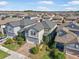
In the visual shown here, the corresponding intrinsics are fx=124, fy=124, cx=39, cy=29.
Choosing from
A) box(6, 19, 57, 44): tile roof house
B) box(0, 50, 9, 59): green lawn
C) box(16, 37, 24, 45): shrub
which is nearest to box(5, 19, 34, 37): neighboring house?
box(6, 19, 57, 44): tile roof house

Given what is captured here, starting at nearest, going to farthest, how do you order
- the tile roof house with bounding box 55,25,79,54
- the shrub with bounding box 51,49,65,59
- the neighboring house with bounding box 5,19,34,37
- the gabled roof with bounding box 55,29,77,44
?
1. the shrub with bounding box 51,49,65,59
2. the tile roof house with bounding box 55,25,79,54
3. the gabled roof with bounding box 55,29,77,44
4. the neighboring house with bounding box 5,19,34,37

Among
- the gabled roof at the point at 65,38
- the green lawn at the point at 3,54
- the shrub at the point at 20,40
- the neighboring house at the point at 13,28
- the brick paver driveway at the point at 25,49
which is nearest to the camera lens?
the green lawn at the point at 3,54

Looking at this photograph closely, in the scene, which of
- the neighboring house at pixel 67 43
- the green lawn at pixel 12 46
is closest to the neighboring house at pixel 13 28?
the green lawn at pixel 12 46

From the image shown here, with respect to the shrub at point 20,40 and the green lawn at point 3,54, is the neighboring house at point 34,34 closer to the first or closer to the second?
the shrub at point 20,40

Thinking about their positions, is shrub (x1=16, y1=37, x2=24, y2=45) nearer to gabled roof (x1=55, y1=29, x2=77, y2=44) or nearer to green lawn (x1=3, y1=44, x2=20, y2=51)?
green lawn (x1=3, y1=44, x2=20, y2=51)

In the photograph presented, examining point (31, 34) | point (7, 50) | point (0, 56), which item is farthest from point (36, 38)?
point (0, 56)

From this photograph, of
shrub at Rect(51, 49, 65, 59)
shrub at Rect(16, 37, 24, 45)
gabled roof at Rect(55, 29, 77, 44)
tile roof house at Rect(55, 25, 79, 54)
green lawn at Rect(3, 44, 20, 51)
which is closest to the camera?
shrub at Rect(51, 49, 65, 59)

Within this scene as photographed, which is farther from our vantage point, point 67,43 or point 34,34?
point 34,34

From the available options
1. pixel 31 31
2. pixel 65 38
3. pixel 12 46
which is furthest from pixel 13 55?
pixel 65 38

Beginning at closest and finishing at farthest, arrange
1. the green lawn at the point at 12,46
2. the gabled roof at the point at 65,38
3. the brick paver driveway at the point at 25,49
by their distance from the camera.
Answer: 1. the brick paver driveway at the point at 25,49
2. the gabled roof at the point at 65,38
3. the green lawn at the point at 12,46

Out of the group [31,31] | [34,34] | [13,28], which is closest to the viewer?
[34,34]

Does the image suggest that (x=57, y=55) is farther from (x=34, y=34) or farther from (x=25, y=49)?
(x=34, y=34)

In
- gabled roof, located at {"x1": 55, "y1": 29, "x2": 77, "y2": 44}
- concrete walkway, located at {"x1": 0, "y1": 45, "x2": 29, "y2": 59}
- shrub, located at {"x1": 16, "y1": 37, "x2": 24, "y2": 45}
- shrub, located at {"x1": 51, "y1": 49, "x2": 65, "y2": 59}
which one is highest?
gabled roof, located at {"x1": 55, "y1": 29, "x2": 77, "y2": 44}
